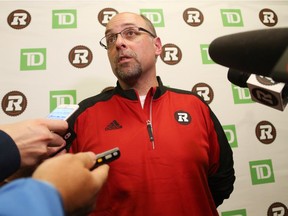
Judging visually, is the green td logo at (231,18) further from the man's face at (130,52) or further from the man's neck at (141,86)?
the man's neck at (141,86)

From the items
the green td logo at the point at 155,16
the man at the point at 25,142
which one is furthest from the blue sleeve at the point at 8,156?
the green td logo at the point at 155,16

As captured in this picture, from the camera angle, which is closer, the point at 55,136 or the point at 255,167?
the point at 55,136

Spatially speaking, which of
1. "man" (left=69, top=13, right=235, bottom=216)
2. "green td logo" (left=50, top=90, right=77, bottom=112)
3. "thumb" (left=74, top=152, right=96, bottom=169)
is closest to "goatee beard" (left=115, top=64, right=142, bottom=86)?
"man" (left=69, top=13, right=235, bottom=216)

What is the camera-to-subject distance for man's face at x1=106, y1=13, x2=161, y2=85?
3.54 ft

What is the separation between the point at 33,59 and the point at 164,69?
0.62 meters

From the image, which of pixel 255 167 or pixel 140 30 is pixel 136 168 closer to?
pixel 140 30

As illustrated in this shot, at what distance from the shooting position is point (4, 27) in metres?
1.26

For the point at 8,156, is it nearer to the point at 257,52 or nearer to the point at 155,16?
the point at 257,52

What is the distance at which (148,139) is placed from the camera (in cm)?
90

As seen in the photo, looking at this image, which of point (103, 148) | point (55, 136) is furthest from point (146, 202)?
point (55, 136)

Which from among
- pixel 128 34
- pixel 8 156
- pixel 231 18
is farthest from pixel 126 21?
pixel 8 156

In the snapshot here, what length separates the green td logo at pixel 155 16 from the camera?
1.38 meters

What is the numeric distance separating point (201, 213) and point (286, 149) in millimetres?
761

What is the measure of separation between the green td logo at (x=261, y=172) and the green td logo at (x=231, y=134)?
0.41ft
